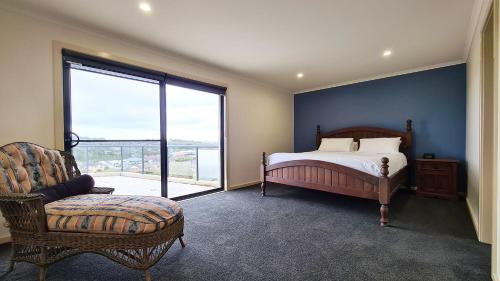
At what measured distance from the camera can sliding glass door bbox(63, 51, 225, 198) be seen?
2.52 meters

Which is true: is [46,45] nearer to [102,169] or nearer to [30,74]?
[30,74]

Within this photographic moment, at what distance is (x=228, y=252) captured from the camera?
1.79 m

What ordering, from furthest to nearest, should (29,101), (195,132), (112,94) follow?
(195,132), (112,94), (29,101)

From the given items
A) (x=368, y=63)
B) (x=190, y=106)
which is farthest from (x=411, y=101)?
(x=190, y=106)

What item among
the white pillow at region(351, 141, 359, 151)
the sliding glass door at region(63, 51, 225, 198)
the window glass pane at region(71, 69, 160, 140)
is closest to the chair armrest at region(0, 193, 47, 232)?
the sliding glass door at region(63, 51, 225, 198)

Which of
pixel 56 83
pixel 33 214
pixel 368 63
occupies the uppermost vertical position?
pixel 368 63

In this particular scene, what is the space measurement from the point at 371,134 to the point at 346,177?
2097 millimetres

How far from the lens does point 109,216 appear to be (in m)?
1.41

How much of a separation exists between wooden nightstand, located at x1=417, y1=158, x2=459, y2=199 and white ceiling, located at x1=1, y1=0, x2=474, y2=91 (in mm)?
1702

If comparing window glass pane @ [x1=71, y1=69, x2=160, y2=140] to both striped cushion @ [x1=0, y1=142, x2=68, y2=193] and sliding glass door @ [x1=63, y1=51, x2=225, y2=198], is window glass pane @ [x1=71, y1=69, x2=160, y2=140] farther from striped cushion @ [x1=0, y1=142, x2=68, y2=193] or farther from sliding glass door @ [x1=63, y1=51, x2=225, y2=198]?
striped cushion @ [x1=0, y1=142, x2=68, y2=193]

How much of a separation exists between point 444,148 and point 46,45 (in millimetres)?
5796

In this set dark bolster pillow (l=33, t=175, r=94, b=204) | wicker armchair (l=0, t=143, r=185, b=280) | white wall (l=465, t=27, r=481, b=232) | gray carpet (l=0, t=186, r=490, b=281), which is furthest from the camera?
white wall (l=465, t=27, r=481, b=232)

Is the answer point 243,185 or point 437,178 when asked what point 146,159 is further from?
point 437,178

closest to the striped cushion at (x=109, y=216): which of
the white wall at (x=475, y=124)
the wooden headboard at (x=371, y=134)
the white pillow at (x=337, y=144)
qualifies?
the white wall at (x=475, y=124)
